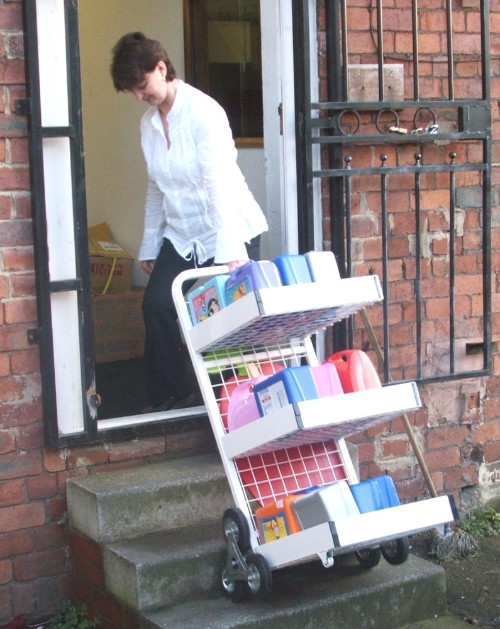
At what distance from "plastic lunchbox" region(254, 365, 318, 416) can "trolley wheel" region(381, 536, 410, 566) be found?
714mm

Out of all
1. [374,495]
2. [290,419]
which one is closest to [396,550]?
[374,495]

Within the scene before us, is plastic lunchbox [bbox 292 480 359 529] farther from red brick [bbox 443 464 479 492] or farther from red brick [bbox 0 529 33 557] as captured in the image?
red brick [bbox 443 464 479 492]

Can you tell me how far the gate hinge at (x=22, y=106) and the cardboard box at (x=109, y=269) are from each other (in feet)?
7.52

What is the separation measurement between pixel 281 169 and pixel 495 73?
4.18ft

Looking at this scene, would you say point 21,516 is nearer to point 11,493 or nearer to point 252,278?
point 11,493

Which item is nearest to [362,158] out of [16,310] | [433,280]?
[433,280]

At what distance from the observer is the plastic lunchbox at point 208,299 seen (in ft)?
12.6

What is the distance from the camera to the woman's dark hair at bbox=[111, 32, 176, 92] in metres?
4.42

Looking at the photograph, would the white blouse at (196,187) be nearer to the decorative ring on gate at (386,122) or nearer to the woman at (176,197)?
the woman at (176,197)

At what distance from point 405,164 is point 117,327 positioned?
6.83 feet

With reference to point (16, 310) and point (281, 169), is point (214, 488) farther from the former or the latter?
point (281, 169)

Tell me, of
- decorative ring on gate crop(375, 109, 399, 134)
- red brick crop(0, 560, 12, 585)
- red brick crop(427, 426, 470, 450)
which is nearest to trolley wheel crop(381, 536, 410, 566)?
red brick crop(427, 426, 470, 450)

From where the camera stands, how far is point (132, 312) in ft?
21.1

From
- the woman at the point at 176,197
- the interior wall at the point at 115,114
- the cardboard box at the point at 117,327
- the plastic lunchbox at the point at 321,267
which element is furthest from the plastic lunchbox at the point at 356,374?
the interior wall at the point at 115,114
